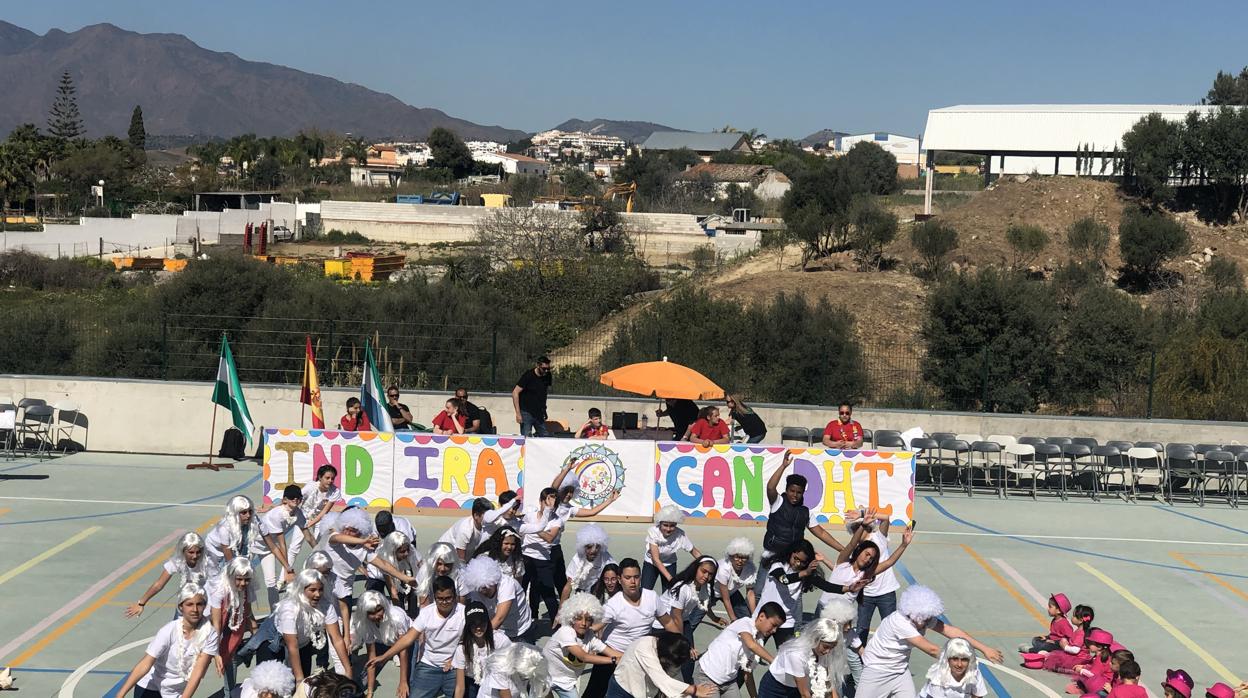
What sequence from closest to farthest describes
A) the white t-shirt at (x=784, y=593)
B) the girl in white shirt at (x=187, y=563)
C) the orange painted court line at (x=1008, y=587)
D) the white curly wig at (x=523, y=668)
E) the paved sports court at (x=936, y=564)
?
the white curly wig at (x=523, y=668), the girl in white shirt at (x=187, y=563), the white t-shirt at (x=784, y=593), the paved sports court at (x=936, y=564), the orange painted court line at (x=1008, y=587)

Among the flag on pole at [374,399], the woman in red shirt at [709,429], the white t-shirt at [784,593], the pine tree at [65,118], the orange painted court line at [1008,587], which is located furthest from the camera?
the pine tree at [65,118]

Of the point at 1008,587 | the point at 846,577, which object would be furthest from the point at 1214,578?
the point at 846,577

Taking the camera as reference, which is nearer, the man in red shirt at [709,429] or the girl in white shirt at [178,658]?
the girl in white shirt at [178,658]

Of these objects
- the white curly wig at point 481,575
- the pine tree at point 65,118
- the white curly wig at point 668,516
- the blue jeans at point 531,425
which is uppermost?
the pine tree at point 65,118

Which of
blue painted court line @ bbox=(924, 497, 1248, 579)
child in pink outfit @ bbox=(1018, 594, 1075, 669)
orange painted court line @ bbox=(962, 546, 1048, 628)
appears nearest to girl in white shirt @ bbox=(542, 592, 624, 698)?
child in pink outfit @ bbox=(1018, 594, 1075, 669)

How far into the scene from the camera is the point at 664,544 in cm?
1170

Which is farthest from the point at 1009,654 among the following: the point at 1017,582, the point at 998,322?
the point at 998,322

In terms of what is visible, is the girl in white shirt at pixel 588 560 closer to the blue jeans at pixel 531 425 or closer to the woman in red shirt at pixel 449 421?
the woman in red shirt at pixel 449 421

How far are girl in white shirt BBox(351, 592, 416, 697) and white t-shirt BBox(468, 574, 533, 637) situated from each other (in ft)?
1.92

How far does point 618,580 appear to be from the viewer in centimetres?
1027

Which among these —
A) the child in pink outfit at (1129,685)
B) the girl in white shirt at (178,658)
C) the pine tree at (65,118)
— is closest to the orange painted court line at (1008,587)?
the child in pink outfit at (1129,685)

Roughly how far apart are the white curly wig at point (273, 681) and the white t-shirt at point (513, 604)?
2.18 m

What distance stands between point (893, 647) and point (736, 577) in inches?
76.5

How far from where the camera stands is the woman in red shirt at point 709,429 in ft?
54.9
